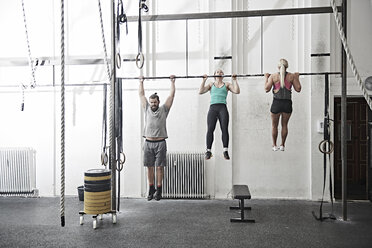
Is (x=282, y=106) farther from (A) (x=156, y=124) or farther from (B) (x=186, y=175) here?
(B) (x=186, y=175)

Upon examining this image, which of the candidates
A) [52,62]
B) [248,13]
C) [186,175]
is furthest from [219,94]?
[52,62]

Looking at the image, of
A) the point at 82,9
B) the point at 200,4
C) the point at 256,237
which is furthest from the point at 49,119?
the point at 256,237

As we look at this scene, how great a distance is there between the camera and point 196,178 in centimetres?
646

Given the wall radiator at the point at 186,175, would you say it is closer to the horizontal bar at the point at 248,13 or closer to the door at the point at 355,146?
the horizontal bar at the point at 248,13

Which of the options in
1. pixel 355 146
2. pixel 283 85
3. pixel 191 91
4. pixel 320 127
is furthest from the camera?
pixel 355 146

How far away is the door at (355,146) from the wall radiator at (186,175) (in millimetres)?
2659

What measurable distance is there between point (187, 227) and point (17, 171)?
12.6 ft

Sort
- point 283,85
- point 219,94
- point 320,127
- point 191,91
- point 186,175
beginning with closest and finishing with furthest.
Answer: point 283,85 → point 219,94 → point 320,127 → point 186,175 → point 191,91

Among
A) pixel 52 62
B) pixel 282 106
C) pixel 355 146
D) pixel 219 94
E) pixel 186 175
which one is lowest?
pixel 186 175

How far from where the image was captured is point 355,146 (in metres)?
7.19

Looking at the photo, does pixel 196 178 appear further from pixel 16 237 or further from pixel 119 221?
pixel 16 237

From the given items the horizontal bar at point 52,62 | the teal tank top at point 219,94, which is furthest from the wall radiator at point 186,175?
the horizontal bar at point 52,62

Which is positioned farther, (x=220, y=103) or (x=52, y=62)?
(x=52, y=62)

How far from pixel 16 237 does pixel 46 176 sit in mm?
2567
